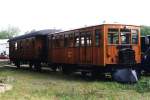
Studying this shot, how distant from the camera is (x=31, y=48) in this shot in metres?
33.5

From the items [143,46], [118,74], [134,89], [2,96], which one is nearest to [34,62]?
[143,46]

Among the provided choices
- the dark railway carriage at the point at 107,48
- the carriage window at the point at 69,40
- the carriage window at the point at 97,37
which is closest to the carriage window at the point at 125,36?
the dark railway carriage at the point at 107,48

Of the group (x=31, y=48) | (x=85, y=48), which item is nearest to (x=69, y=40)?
(x=85, y=48)

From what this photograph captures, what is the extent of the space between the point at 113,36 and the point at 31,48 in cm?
1273

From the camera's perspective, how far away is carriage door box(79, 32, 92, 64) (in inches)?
886

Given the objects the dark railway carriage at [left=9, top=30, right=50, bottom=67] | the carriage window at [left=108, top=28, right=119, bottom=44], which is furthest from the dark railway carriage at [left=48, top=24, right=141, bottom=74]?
the dark railway carriage at [left=9, top=30, right=50, bottom=67]

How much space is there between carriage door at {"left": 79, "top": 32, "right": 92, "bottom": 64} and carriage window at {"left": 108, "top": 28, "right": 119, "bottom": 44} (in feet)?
4.02

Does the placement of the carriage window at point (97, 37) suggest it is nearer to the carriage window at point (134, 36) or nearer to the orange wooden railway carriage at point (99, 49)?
the orange wooden railway carriage at point (99, 49)

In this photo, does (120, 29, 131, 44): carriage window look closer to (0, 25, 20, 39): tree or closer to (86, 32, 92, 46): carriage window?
(86, 32, 92, 46): carriage window

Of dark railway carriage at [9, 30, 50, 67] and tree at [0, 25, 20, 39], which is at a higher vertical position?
tree at [0, 25, 20, 39]

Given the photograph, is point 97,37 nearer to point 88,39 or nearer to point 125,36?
point 88,39

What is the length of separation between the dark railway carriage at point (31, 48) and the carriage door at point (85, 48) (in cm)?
770

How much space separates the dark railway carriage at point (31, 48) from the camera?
102 feet

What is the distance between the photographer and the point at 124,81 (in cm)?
2069
